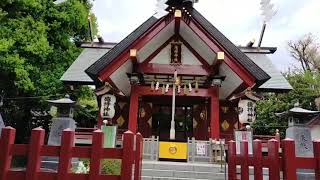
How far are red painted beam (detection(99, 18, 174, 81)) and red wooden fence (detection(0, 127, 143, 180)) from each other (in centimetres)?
856

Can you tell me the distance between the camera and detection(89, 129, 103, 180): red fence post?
405 cm

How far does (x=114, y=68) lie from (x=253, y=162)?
27.8 feet

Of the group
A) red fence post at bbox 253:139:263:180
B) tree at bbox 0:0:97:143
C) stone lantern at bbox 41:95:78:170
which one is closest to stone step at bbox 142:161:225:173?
stone lantern at bbox 41:95:78:170

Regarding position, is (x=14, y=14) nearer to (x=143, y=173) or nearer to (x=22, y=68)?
(x=22, y=68)

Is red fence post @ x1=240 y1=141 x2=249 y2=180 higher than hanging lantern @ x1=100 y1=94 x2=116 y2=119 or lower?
lower

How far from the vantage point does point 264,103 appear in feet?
95.4

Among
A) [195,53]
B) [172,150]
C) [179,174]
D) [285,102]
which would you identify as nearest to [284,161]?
[179,174]

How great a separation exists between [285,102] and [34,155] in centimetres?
2668

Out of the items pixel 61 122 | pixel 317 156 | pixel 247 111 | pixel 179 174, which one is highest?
pixel 247 111

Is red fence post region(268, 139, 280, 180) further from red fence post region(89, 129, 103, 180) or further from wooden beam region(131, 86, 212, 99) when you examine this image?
wooden beam region(131, 86, 212, 99)

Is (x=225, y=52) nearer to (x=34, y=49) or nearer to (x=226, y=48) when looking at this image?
(x=226, y=48)

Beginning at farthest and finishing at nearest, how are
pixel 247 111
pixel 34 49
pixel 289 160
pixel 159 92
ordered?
pixel 34 49
pixel 159 92
pixel 247 111
pixel 289 160

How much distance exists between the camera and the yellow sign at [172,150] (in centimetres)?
1257

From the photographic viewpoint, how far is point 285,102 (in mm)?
27859
